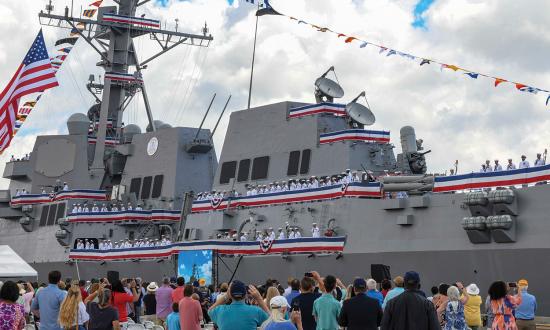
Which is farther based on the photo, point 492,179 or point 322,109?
point 322,109

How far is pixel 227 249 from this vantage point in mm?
29328

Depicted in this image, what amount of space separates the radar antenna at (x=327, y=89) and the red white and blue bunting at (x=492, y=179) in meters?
6.73

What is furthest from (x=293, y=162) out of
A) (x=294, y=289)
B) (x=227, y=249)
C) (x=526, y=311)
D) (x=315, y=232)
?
(x=294, y=289)

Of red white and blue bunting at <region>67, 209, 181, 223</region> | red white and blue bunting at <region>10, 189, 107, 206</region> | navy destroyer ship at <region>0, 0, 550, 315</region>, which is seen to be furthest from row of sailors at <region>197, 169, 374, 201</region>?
red white and blue bunting at <region>10, 189, 107, 206</region>

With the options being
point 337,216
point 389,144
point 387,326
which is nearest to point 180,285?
point 387,326

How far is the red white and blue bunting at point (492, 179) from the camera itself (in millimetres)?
22094

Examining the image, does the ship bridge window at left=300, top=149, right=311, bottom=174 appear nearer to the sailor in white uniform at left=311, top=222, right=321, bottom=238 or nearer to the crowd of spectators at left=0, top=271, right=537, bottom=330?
the sailor in white uniform at left=311, top=222, right=321, bottom=238

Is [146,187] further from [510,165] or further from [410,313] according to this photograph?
[410,313]

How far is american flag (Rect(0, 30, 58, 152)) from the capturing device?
80.9 ft

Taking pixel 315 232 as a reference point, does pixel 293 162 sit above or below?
above

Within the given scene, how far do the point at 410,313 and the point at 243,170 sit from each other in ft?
75.1

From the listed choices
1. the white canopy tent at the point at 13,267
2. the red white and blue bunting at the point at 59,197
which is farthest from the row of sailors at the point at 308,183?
the white canopy tent at the point at 13,267

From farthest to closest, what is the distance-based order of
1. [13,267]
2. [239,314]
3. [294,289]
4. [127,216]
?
[127,216] < [13,267] < [294,289] < [239,314]

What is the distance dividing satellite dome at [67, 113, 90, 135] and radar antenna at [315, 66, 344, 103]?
46.5 ft
